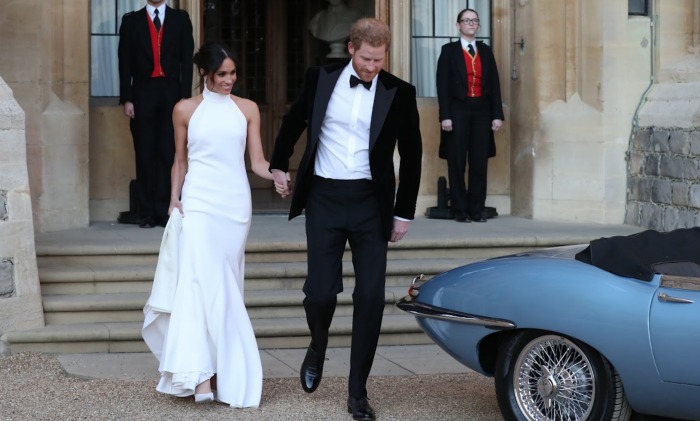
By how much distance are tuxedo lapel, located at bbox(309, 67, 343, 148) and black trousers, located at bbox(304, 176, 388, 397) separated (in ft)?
0.86

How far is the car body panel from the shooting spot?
5.68 metres

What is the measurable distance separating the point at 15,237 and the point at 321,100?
9.30 ft

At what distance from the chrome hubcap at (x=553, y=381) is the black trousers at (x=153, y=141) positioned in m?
5.80

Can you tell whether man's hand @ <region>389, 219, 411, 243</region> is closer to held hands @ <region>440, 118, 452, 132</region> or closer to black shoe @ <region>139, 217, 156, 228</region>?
black shoe @ <region>139, 217, 156, 228</region>

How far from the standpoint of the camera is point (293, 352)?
28.7 ft

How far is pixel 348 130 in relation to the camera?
6.73 metres

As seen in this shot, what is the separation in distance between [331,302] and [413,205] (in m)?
0.65

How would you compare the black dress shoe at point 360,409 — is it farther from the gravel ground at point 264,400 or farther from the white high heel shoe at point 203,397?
the white high heel shoe at point 203,397

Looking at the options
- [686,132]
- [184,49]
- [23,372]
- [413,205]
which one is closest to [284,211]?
[184,49]

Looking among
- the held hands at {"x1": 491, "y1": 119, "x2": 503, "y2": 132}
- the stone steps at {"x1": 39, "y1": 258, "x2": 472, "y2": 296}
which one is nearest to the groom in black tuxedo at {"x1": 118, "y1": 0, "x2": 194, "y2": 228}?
the stone steps at {"x1": 39, "y1": 258, "x2": 472, "y2": 296}

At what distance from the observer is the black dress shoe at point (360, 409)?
677 cm

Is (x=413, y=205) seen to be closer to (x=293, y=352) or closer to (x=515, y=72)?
(x=293, y=352)

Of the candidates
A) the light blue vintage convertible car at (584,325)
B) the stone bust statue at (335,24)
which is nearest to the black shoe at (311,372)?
the light blue vintage convertible car at (584,325)

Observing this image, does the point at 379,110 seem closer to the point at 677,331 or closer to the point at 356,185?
the point at 356,185
